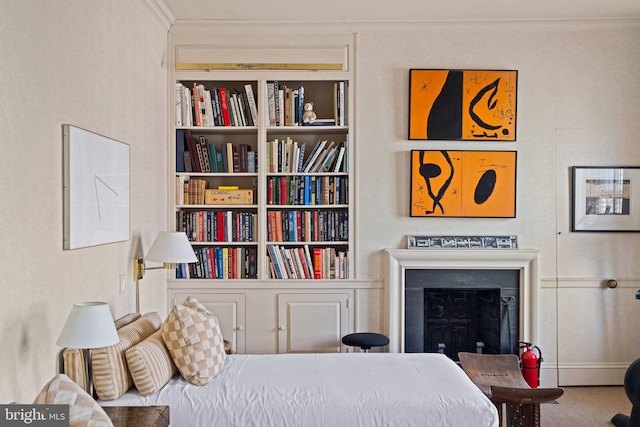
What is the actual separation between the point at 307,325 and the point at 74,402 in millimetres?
2334

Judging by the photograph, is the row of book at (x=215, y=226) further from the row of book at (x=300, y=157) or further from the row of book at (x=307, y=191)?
the row of book at (x=300, y=157)

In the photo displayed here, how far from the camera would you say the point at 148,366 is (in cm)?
250

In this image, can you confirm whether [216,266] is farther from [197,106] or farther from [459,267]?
[459,267]

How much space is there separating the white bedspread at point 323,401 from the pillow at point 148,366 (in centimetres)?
5

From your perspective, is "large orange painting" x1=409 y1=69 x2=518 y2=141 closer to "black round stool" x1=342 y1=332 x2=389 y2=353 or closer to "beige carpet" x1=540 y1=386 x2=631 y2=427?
"black round stool" x1=342 y1=332 x2=389 y2=353

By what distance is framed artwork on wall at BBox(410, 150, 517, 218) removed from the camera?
4.07 m

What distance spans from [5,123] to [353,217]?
2.62 metres

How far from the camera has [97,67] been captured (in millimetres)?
2727

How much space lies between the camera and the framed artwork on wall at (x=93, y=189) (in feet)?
7.76

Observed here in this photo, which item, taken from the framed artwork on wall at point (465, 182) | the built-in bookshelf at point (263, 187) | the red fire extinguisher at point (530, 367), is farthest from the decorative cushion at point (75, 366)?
the red fire extinguisher at point (530, 367)

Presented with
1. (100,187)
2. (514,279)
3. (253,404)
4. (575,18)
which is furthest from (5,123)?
(575,18)

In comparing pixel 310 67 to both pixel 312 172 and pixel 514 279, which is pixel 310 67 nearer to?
pixel 312 172

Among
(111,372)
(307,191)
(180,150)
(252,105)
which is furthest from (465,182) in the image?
(111,372)

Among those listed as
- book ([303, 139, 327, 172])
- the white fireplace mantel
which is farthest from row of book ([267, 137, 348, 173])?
the white fireplace mantel
